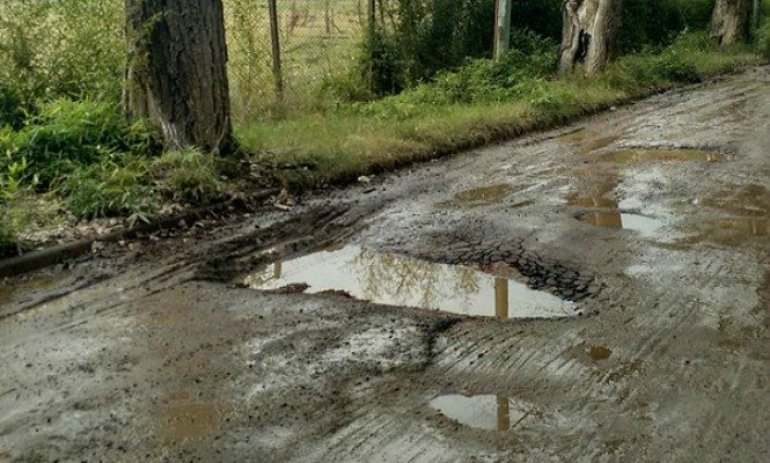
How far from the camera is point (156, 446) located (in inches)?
143

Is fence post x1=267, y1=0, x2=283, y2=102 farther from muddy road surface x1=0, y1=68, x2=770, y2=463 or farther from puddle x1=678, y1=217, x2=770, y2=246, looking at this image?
puddle x1=678, y1=217, x2=770, y2=246

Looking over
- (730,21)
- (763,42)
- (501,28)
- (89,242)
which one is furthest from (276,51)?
(763,42)

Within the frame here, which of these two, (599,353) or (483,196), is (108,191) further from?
(599,353)

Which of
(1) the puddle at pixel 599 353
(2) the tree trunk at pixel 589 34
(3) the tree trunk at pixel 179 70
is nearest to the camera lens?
(1) the puddle at pixel 599 353

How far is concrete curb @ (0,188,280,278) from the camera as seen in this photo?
5777mm

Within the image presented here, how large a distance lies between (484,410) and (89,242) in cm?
350

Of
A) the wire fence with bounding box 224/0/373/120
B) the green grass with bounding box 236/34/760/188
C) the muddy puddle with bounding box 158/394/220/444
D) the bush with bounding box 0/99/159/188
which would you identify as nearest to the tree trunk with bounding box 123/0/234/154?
the bush with bounding box 0/99/159/188

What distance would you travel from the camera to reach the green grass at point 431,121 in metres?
8.57

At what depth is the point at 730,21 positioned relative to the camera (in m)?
20.5

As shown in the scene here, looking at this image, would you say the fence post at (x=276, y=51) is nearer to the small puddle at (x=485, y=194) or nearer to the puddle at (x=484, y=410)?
the small puddle at (x=485, y=194)

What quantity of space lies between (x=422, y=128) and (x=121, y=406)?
21.9ft

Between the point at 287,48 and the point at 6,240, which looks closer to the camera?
the point at 6,240

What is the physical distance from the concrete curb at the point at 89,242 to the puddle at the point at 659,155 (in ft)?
14.1

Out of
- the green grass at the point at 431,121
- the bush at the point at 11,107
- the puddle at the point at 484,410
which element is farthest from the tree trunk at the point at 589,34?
the puddle at the point at 484,410
